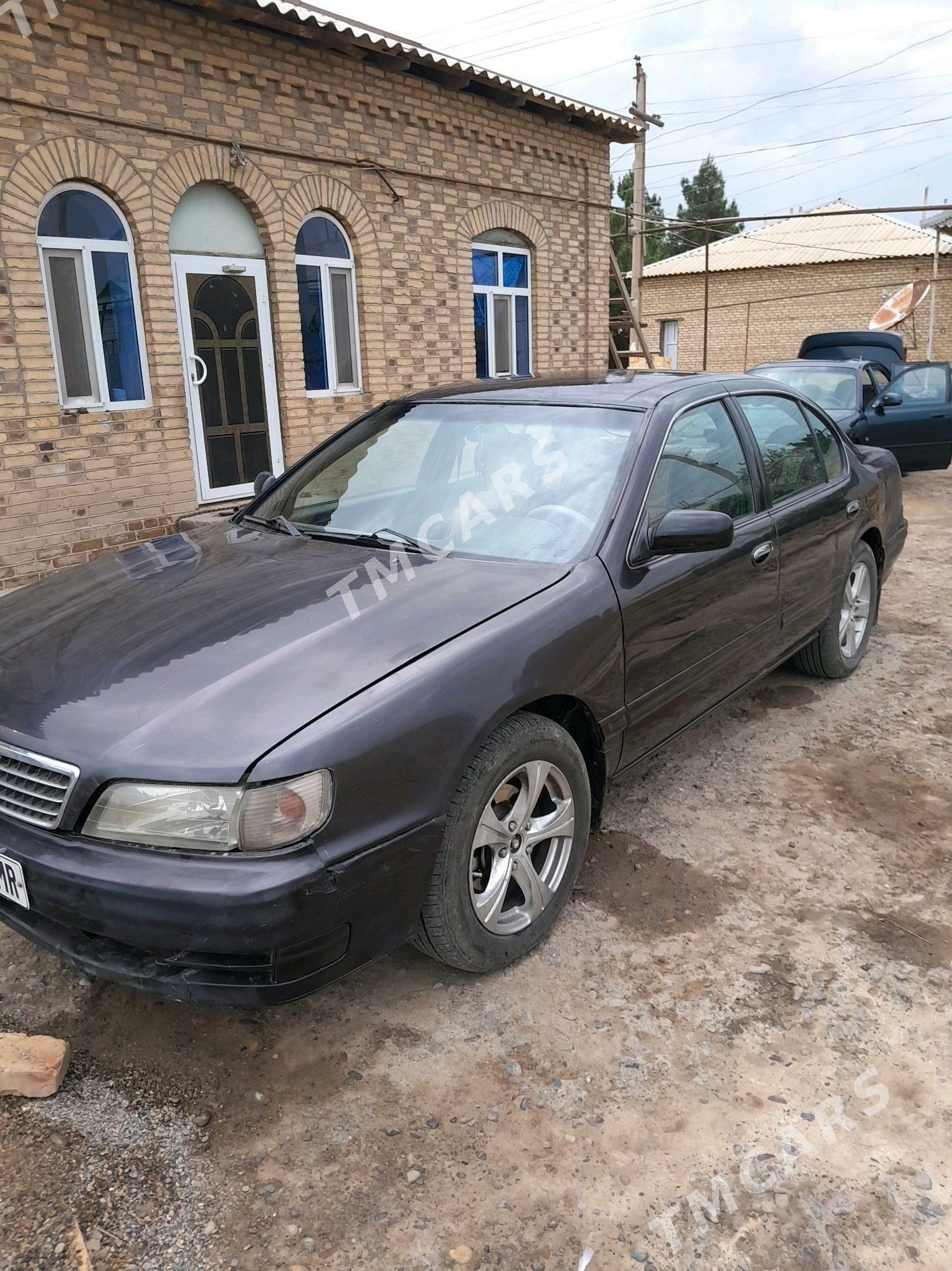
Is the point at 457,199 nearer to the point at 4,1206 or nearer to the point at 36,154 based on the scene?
the point at 36,154

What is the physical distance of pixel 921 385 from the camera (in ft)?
38.1

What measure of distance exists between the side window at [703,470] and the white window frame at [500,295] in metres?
6.80

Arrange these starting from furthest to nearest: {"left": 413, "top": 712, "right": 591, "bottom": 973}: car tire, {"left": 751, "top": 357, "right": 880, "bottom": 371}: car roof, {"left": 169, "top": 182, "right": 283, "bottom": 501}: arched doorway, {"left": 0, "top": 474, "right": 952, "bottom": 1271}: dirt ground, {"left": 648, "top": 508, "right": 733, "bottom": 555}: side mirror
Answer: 1. {"left": 751, "top": 357, "right": 880, "bottom": 371}: car roof
2. {"left": 169, "top": 182, "right": 283, "bottom": 501}: arched doorway
3. {"left": 648, "top": 508, "right": 733, "bottom": 555}: side mirror
4. {"left": 413, "top": 712, "right": 591, "bottom": 973}: car tire
5. {"left": 0, "top": 474, "right": 952, "bottom": 1271}: dirt ground

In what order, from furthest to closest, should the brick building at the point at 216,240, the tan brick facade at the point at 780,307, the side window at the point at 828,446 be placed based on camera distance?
1. the tan brick facade at the point at 780,307
2. the brick building at the point at 216,240
3. the side window at the point at 828,446

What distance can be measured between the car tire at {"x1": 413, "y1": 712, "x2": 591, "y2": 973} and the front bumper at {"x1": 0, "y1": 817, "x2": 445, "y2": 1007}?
17 cm

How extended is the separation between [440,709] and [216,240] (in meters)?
6.59

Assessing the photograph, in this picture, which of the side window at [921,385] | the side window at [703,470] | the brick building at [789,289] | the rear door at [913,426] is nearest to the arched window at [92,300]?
the side window at [703,470]

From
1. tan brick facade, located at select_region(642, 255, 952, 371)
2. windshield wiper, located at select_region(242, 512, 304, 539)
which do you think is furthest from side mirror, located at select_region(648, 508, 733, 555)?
tan brick facade, located at select_region(642, 255, 952, 371)

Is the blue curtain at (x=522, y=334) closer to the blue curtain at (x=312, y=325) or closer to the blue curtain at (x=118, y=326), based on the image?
the blue curtain at (x=312, y=325)

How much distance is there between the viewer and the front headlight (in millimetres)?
2049

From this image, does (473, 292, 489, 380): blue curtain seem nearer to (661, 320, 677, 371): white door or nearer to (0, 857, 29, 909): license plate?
(0, 857, 29, 909): license plate

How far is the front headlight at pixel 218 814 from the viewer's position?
205 cm

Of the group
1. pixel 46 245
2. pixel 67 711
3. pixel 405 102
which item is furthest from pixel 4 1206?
pixel 405 102

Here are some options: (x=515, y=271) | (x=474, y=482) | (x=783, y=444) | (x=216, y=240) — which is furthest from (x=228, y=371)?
(x=474, y=482)
